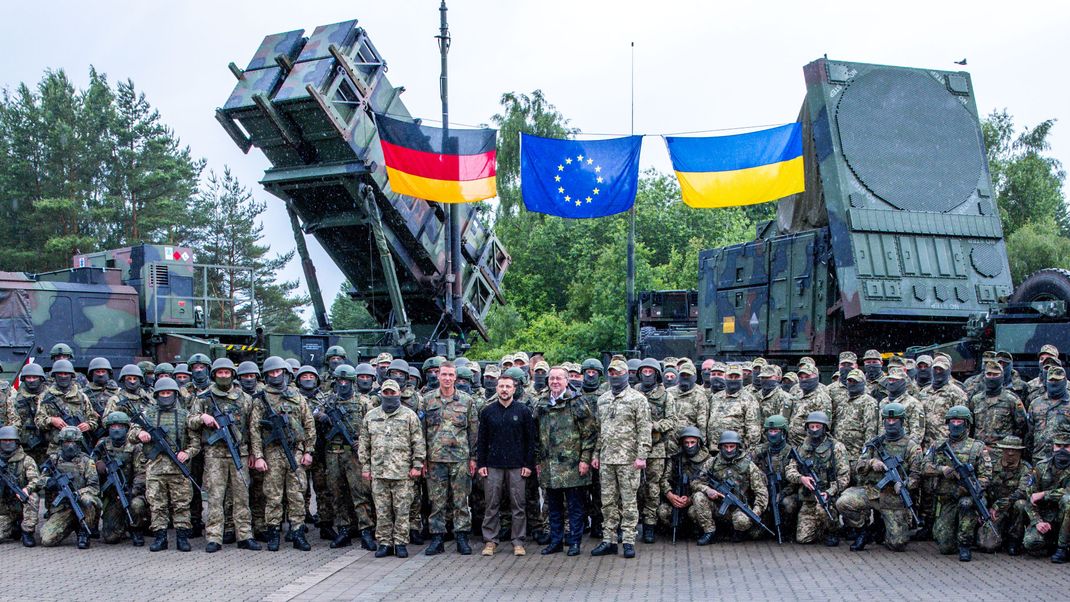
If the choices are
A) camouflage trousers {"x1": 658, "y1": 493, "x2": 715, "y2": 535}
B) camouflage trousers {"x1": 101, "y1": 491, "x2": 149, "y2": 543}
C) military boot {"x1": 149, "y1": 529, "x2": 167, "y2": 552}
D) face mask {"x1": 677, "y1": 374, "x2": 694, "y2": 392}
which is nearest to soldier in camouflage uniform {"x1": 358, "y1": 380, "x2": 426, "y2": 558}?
military boot {"x1": 149, "y1": 529, "x2": 167, "y2": 552}

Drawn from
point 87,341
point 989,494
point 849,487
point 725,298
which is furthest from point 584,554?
point 87,341

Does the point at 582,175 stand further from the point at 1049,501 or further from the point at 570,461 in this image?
the point at 1049,501

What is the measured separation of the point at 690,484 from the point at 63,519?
18.1 feet

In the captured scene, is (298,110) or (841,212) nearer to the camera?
(841,212)

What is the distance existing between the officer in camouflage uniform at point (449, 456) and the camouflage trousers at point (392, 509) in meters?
0.23

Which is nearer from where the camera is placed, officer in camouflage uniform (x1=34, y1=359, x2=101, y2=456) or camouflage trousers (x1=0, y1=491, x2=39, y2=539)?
camouflage trousers (x1=0, y1=491, x2=39, y2=539)

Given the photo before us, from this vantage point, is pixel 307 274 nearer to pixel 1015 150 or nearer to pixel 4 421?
pixel 4 421

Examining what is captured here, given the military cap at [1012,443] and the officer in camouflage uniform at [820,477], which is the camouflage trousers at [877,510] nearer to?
the officer in camouflage uniform at [820,477]

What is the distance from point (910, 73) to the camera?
13.2m

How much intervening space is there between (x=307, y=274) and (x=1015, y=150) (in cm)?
2769

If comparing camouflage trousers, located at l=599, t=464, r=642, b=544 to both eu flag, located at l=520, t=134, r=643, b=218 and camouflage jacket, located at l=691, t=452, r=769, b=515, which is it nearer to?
camouflage jacket, located at l=691, t=452, r=769, b=515

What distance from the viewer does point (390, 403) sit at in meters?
9.35

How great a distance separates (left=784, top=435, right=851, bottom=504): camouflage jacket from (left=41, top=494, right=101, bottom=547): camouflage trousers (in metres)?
6.04

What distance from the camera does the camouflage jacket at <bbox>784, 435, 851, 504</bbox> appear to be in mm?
9422
